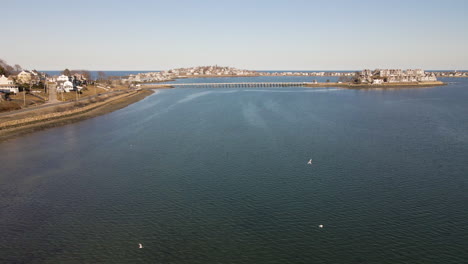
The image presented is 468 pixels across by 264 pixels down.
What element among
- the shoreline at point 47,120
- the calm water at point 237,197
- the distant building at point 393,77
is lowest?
the calm water at point 237,197

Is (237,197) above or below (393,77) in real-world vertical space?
below

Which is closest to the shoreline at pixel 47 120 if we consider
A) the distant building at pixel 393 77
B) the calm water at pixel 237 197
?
the calm water at pixel 237 197

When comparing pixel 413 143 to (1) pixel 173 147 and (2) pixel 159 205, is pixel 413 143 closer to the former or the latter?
(1) pixel 173 147

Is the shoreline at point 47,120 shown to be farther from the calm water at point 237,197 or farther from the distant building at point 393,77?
the distant building at point 393,77

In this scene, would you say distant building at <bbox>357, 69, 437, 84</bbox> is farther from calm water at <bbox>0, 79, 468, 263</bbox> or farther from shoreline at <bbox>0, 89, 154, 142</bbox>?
shoreline at <bbox>0, 89, 154, 142</bbox>

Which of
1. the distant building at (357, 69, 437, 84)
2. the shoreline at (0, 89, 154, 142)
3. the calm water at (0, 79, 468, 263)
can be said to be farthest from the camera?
the distant building at (357, 69, 437, 84)

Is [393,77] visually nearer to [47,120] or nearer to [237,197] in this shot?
[47,120]

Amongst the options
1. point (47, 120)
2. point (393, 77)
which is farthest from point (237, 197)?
point (393, 77)

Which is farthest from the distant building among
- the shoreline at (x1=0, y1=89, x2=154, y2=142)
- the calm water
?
the shoreline at (x1=0, y1=89, x2=154, y2=142)

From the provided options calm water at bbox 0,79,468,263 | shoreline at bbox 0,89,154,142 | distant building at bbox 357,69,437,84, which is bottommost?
calm water at bbox 0,79,468,263
